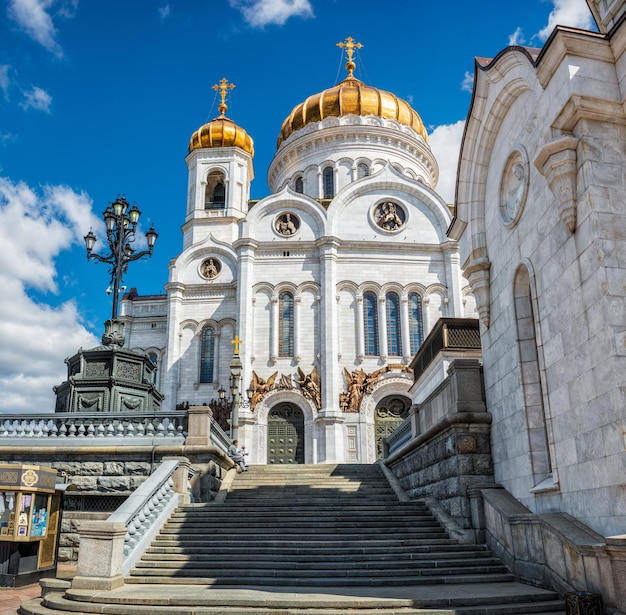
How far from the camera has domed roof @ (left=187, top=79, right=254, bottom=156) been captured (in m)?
40.2

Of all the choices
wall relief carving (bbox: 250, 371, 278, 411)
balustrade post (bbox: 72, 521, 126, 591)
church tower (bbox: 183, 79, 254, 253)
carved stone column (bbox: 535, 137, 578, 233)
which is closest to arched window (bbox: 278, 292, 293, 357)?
wall relief carving (bbox: 250, 371, 278, 411)

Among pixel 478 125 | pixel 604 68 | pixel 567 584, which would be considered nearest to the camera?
pixel 567 584

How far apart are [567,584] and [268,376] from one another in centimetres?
2342

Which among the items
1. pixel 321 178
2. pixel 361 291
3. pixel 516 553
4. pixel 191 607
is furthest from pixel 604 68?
pixel 321 178

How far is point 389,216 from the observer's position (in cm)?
3422

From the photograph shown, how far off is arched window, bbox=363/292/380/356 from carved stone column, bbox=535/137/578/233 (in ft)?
74.2

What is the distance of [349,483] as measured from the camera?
17266mm

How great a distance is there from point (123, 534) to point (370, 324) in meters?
22.7

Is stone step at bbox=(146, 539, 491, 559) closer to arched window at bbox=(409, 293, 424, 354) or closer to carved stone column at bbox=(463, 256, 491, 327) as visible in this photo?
carved stone column at bbox=(463, 256, 491, 327)

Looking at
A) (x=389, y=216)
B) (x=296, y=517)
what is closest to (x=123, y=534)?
(x=296, y=517)

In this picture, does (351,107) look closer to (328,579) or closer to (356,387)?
(356,387)

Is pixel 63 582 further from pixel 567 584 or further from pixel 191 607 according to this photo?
pixel 567 584

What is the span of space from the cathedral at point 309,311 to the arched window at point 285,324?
6cm

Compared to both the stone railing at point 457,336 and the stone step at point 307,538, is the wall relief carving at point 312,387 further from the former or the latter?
the stone step at point 307,538
